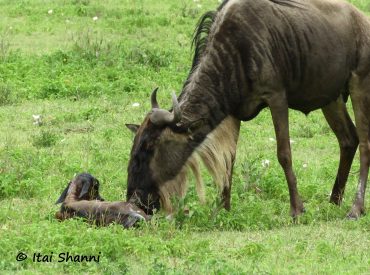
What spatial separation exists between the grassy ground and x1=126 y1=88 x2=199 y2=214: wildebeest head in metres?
0.26

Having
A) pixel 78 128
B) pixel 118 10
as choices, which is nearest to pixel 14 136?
pixel 78 128

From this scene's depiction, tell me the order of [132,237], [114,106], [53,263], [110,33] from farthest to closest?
[110,33], [114,106], [132,237], [53,263]

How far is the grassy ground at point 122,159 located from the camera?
711cm

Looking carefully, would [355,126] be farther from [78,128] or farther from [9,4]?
[9,4]

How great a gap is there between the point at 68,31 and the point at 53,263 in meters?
10.3

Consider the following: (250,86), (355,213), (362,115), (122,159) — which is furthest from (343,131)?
(122,159)

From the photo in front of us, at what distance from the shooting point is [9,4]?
724 inches

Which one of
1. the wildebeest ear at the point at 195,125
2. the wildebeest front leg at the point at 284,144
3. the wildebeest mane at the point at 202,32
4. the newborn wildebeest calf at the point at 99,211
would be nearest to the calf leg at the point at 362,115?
the wildebeest front leg at the point at 284,144

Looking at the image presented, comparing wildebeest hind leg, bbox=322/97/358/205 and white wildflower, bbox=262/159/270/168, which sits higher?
wildebeest hind leg, bbox=322/97/358/205

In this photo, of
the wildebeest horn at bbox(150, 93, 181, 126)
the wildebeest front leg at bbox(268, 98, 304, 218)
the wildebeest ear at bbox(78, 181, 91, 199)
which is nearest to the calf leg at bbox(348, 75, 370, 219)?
the wildebeest front leg at bbox(268, 98, 304, 218)

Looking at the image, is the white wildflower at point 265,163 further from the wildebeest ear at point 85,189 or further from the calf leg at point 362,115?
the wildebeest ear at point 85,189

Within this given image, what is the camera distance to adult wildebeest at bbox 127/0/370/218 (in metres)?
8.32

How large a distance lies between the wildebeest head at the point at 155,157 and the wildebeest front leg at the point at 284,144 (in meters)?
0.89

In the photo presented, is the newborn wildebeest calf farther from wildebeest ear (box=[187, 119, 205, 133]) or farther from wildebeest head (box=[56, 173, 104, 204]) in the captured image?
wildebeest ear (box=[187, 119, 205, 133])
